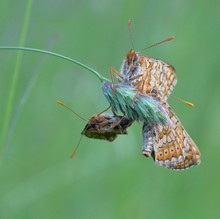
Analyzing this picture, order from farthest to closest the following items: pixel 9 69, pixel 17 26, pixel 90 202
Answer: pixel 17 26, pixel 9 69, pixel 90 202

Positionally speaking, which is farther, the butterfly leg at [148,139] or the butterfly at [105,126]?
the butterfly leg at [148,139]

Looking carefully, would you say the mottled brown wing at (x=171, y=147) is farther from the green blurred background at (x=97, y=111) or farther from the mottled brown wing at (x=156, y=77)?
the green blurred background at (x=97, y=111)

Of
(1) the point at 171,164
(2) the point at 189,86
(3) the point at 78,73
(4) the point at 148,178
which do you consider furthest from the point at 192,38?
(1) the point at 171,164

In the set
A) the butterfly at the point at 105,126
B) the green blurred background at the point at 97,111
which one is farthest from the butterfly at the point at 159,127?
the green blurred background at the point at 97,111

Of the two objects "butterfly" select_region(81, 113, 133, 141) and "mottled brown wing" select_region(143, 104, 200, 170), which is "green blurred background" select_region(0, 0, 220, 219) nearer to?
"butterfly" select_region(81, 113, 133, 141)

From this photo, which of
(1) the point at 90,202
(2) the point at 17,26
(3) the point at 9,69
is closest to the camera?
(1) the point at 90,202

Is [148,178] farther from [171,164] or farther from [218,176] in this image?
[171,164]

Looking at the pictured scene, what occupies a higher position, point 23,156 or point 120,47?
point 120,47

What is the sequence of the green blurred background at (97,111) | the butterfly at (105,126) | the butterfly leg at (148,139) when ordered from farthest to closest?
the green blurred background at (97,111)
the butterfly leg at (148,139)
the butterfly at (105,126)

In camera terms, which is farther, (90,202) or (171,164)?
(90,202)
